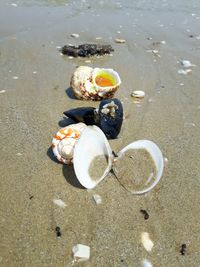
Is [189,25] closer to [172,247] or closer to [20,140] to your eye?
[20,140]

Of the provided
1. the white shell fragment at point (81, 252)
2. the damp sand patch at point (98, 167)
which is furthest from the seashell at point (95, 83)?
the white shell fragment at point (81, 252)

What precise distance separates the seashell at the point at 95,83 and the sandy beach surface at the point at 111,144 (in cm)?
14

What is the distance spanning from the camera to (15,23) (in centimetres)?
723

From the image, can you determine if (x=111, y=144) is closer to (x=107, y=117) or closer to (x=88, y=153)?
(x=107, y=117)

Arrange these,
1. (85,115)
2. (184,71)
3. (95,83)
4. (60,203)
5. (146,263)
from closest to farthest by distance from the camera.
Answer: (146,263)
(60,203)
(85,115)
(95,83)
(184,71)

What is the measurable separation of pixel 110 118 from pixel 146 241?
135cm

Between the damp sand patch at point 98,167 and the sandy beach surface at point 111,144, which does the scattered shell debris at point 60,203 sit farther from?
the damp sand patch at point 98,167

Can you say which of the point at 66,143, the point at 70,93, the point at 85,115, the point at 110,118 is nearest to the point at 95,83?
the point at 70,93

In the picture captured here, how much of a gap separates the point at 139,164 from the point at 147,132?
874mm

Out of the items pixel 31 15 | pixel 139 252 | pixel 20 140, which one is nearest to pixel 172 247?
pixel 139 252

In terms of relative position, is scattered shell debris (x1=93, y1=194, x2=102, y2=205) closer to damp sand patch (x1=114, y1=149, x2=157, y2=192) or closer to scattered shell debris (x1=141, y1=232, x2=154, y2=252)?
damp sand patch (x1=114, y1=149, x2=157, y2=192)

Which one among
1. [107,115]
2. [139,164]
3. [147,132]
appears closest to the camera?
[139,164]

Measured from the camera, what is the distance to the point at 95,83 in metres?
4.12

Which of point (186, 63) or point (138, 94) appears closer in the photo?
point (138, 94)
